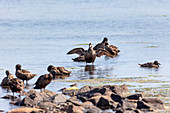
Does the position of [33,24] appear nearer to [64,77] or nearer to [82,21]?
[82,21]

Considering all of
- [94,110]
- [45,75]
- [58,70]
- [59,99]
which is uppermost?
[58,70]

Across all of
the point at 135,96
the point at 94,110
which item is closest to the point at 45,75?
the point at 135,96

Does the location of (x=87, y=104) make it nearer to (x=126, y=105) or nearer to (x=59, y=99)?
(x=59, y=99)

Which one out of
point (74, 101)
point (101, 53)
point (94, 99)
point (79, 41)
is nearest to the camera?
point (74, 101)

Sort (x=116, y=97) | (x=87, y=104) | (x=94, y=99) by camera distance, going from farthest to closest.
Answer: (x=116, y=97), (x=94, y=99), (x=87, y=104)

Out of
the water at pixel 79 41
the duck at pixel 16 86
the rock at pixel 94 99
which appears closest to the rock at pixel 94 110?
the rock at pixel 94 99

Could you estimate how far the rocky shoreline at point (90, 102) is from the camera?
37.7 feet

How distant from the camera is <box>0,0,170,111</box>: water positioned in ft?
61.5

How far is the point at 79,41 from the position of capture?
95.9 ft

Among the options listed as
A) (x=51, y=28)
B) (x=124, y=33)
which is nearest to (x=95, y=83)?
(x=124, y=33)

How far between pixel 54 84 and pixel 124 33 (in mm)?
18008

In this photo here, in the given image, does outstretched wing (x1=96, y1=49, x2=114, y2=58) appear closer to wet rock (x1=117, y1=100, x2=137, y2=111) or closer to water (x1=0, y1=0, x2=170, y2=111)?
water (x1=0, y1=0, x2=170, y2=111)

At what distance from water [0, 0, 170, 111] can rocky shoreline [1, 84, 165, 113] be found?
0.83m

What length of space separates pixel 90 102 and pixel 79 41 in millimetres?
17061
